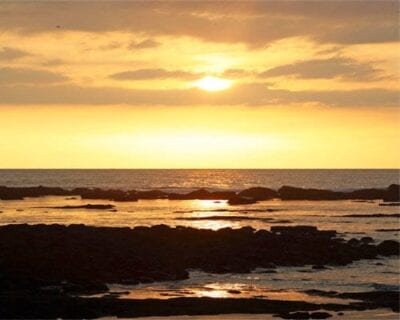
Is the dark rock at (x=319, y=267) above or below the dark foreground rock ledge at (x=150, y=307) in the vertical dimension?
above

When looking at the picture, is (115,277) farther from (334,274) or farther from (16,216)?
(16,216)

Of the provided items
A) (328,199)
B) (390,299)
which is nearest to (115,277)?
(390,299)

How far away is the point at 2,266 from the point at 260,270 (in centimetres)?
1364

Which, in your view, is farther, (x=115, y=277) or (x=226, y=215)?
(x=226, y=215)

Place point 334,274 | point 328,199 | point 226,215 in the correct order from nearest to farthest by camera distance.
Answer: point 334,274 < point 226,215 < point 328,199

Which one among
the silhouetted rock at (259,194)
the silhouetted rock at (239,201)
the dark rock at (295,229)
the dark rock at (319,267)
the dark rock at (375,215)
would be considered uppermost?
the silhouetted rock at (259,194)

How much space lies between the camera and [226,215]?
8844 centimetres

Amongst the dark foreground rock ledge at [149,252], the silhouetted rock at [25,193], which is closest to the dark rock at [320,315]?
the dark foreground rock ledge at [149,252]

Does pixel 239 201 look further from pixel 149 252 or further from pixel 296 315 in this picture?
pixel 296 315

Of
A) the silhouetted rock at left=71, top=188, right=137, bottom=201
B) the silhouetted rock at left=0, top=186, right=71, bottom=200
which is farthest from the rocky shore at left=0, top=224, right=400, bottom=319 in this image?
the silhouetted rock at left=0, top=186, right=71, bottom=200

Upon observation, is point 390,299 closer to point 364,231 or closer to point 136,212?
point 364,231

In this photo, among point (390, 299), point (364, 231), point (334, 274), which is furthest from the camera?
point (364, 231)

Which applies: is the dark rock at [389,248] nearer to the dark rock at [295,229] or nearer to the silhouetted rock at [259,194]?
the dark rock at [295,229]

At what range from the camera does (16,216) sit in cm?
8300
